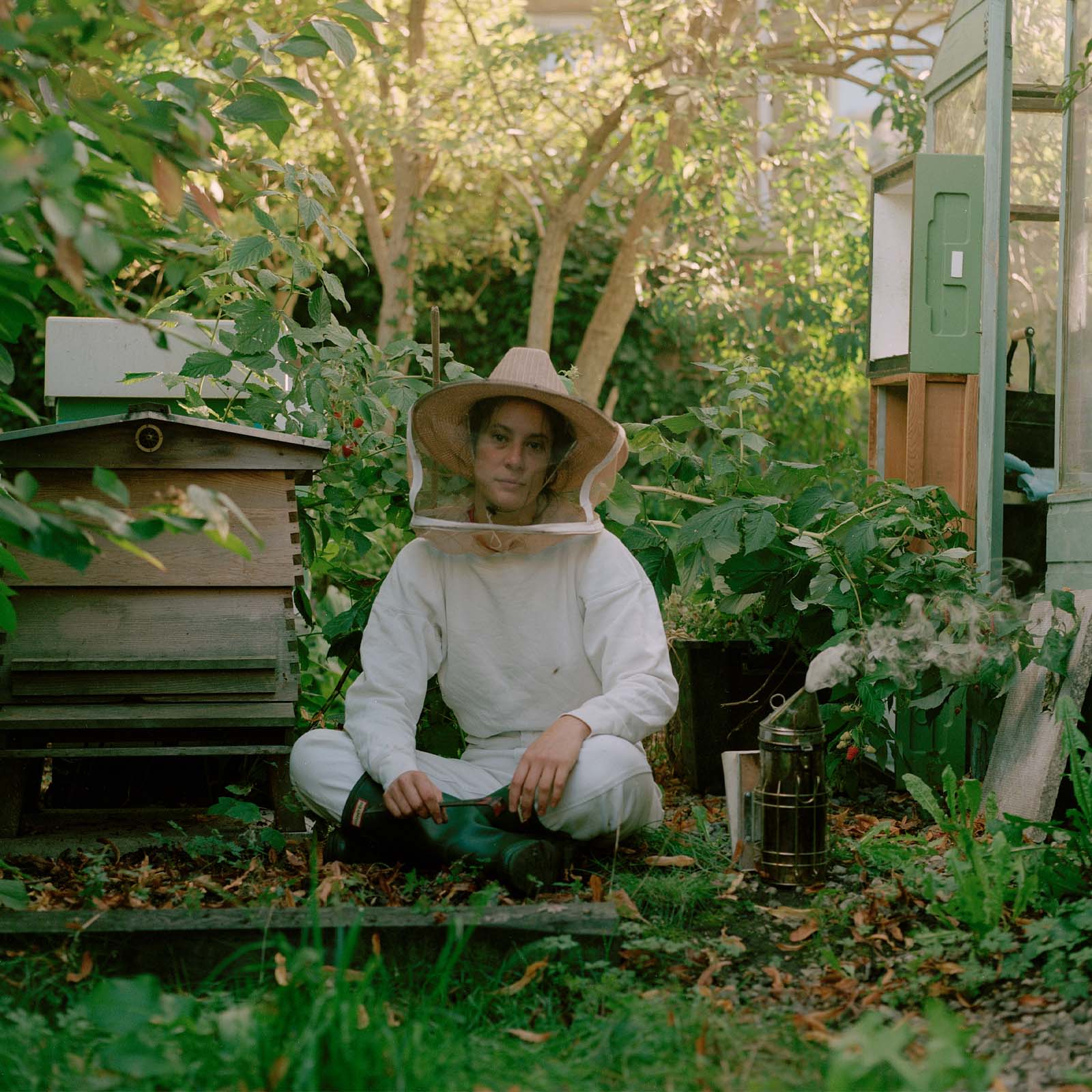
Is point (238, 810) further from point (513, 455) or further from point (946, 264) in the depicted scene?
point (946, 264)

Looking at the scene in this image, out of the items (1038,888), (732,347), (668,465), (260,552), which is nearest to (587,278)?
(732,347)

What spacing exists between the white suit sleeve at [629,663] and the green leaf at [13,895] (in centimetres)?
137

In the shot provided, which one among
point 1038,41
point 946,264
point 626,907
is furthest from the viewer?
point 946,264

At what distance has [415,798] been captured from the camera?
3.19 metres

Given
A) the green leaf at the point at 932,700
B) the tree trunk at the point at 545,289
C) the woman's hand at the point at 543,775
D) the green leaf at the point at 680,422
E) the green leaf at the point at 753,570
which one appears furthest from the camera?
the tree trunk at the point at 545,289

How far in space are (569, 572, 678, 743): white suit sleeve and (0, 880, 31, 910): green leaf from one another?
1369 mm

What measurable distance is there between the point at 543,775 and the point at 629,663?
442 millimetres

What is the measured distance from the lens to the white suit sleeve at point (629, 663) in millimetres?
3338

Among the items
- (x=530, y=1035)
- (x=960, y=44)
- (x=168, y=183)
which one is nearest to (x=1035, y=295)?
(x=960, y=44)

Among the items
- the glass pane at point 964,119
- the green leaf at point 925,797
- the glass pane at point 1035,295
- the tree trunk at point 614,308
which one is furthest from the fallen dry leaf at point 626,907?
the tree trunk at point 614,308

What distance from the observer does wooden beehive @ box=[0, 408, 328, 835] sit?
358 cm

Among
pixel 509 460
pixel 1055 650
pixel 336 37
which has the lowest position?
pixel 1055 650

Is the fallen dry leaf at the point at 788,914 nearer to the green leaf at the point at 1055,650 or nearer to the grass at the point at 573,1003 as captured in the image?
the grass at the point at 573,1003

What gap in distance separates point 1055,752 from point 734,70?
641cm
